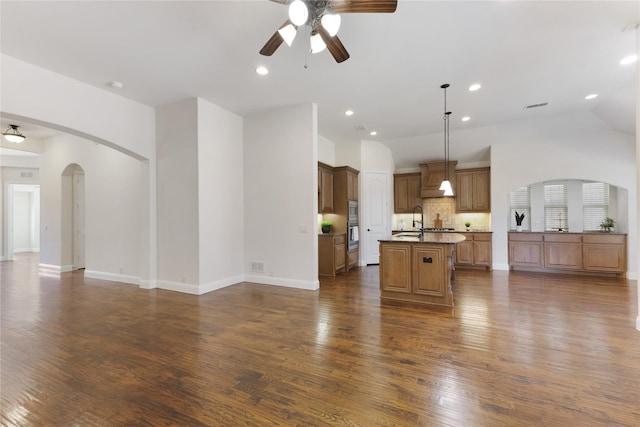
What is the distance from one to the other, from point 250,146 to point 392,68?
10.1ft

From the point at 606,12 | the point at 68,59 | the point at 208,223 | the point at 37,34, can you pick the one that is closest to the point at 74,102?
the point at 68,59

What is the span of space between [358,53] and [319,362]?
11.6ft

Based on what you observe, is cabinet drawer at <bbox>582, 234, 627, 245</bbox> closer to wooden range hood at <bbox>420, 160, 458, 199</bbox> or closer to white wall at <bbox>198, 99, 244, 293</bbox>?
wooden range hood at <bbox>420, 160, 458, 199</bbox>

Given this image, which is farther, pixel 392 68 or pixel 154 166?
pixel 154 166

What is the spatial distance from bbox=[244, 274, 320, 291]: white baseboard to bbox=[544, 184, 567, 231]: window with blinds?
6.31 metres

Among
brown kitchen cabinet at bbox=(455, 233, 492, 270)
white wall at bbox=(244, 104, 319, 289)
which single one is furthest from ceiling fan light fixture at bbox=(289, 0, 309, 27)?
brown kitchen cabinet at bbox=(455, 233, 492, 270)

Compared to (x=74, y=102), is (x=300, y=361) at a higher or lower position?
lower

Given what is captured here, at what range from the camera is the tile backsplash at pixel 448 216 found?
24.2 ft

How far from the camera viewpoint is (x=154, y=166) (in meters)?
5.10

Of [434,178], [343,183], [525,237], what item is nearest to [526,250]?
[525,237]

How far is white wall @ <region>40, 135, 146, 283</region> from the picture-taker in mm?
5535

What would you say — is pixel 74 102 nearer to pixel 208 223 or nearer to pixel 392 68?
pixel 208 223

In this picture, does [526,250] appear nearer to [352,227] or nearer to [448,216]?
[448,216]

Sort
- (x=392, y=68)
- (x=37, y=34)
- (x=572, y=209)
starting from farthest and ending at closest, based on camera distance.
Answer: (x=572, y=209) < (x=392, y=68) < (x=37, y=34)
